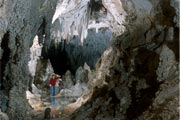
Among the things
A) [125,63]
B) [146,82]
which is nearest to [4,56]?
[146,82]

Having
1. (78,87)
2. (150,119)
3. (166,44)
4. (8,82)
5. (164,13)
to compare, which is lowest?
(78,87)

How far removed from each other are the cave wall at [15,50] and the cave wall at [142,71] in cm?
155

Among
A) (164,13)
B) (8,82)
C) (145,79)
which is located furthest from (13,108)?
(164,13)

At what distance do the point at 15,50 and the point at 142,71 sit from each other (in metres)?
2.79

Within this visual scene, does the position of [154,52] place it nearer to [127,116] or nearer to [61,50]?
[127,116]

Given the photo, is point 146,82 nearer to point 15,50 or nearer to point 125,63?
point 125,63

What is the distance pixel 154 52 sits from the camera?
26.9 ft

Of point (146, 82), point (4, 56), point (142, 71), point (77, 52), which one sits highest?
point (4, 56)

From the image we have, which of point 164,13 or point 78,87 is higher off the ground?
point 164,13

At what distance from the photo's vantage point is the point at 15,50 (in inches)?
290

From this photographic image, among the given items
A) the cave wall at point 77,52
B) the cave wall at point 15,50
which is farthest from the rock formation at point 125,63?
the cave wall at point 77,52

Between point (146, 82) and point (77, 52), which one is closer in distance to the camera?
point (146, 82)

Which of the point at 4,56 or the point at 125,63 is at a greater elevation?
the point at 4,56

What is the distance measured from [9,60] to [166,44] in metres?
3.13
